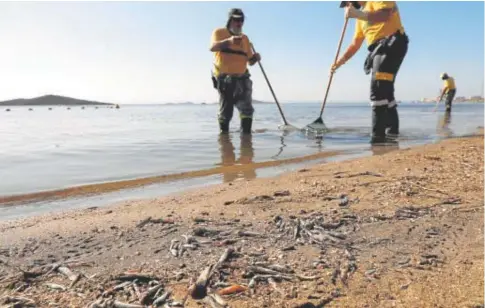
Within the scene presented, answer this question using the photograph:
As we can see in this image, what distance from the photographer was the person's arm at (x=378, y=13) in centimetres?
638

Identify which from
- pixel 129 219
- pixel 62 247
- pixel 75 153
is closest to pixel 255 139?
pixel 75 153

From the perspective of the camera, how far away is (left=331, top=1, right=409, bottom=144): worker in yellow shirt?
6.45 meters

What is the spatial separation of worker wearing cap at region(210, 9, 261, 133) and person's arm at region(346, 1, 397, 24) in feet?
7.34

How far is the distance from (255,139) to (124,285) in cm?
711

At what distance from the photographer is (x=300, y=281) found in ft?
5.79

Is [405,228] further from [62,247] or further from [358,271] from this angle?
[62,247]

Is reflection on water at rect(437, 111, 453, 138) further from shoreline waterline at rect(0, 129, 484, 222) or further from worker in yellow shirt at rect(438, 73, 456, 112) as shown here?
worker in yellow shirt at rect(438, 73, 456, 112)

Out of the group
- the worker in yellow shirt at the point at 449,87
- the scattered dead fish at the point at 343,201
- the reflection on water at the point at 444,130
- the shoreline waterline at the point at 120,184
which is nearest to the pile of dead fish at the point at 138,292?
the scattered dead fish at the point at 343,201

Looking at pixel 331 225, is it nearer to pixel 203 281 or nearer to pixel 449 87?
pixel 203 281

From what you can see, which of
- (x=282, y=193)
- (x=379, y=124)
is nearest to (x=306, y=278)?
(x=282, y=193)

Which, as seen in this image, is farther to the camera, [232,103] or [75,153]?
[232,103]

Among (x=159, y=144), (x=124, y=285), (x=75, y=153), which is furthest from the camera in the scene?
(x=159, y=144)

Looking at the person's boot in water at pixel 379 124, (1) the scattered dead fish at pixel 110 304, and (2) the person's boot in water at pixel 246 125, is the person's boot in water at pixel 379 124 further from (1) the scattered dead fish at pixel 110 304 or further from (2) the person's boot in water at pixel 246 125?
(1) the scattered dead fish at pixel 110 304

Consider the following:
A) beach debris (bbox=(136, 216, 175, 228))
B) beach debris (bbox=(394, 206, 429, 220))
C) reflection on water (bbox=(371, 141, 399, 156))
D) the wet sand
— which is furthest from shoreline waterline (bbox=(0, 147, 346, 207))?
beach debris (bbox=(394, 206, 429, 220))
